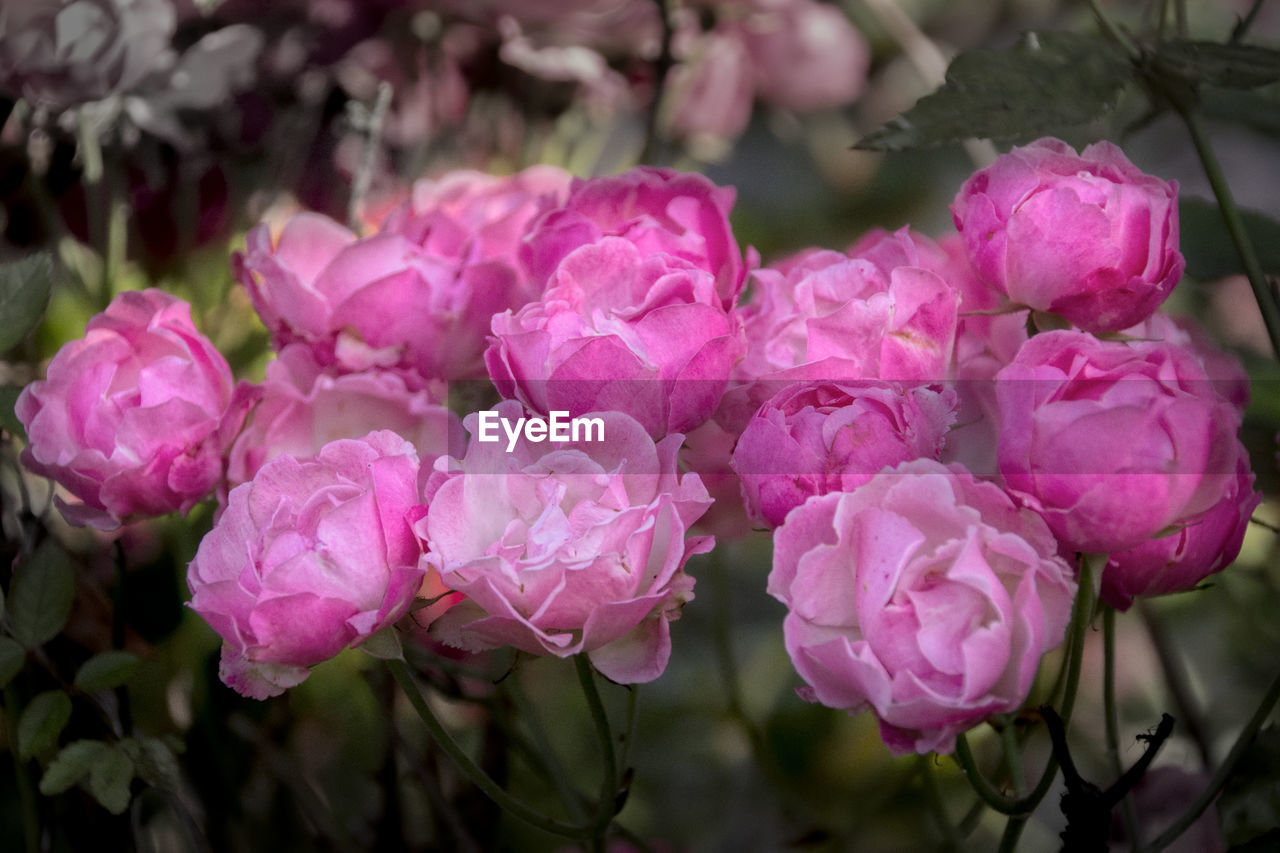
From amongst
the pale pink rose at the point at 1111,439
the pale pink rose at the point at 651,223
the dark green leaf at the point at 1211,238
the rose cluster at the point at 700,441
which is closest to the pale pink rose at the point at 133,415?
the rose cluster at the point at 700,441

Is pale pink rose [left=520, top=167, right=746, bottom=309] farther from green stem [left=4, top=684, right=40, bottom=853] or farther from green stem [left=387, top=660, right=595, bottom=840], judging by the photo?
green stem [left=4, top=684, right=40, bottom=853]

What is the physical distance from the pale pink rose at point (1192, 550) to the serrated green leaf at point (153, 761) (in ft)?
0.89

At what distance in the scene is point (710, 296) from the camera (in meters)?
0.26

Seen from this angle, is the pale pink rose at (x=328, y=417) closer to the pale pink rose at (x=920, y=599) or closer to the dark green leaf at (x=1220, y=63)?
the pale pink rose at (x=920, y=599)

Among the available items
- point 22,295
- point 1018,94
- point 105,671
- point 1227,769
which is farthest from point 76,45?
point 1227,769

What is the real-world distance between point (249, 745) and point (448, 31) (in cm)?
38

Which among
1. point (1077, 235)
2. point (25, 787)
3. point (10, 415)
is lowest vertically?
point (25, 787)

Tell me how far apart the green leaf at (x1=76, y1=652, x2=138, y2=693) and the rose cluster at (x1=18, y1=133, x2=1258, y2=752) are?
0.14 ft

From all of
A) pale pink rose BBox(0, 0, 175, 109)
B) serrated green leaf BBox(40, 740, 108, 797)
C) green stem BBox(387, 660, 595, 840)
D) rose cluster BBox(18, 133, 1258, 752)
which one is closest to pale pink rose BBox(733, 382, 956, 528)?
rose cluster BBox(18, 133, 1258, 752)

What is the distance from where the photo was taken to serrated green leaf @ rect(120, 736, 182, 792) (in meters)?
0.30

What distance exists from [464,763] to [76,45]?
1.03 ft

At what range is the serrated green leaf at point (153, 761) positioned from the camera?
30 cm

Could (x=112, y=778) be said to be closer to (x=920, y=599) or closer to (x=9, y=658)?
(x=9, y=658)

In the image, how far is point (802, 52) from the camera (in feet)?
1.87
